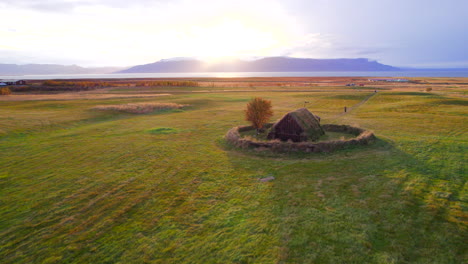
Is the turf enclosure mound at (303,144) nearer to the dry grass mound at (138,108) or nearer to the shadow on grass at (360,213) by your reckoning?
the shadow on grass at (360,213)

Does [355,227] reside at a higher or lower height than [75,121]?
lower

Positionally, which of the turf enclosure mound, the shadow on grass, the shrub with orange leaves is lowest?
the shadow on grass

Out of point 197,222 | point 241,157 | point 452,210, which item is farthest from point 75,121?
point 452,210

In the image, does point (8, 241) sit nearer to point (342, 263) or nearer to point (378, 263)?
point (342, 263)

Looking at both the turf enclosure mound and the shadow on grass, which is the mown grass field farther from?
the turf enclosure mound

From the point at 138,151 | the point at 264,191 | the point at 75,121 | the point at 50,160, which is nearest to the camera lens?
the point at 264,191

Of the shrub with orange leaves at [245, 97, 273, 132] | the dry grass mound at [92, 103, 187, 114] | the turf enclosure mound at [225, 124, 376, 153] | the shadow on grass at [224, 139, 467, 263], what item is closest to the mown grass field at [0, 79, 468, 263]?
the shadow on grass at [224, 139, 467, 263]
